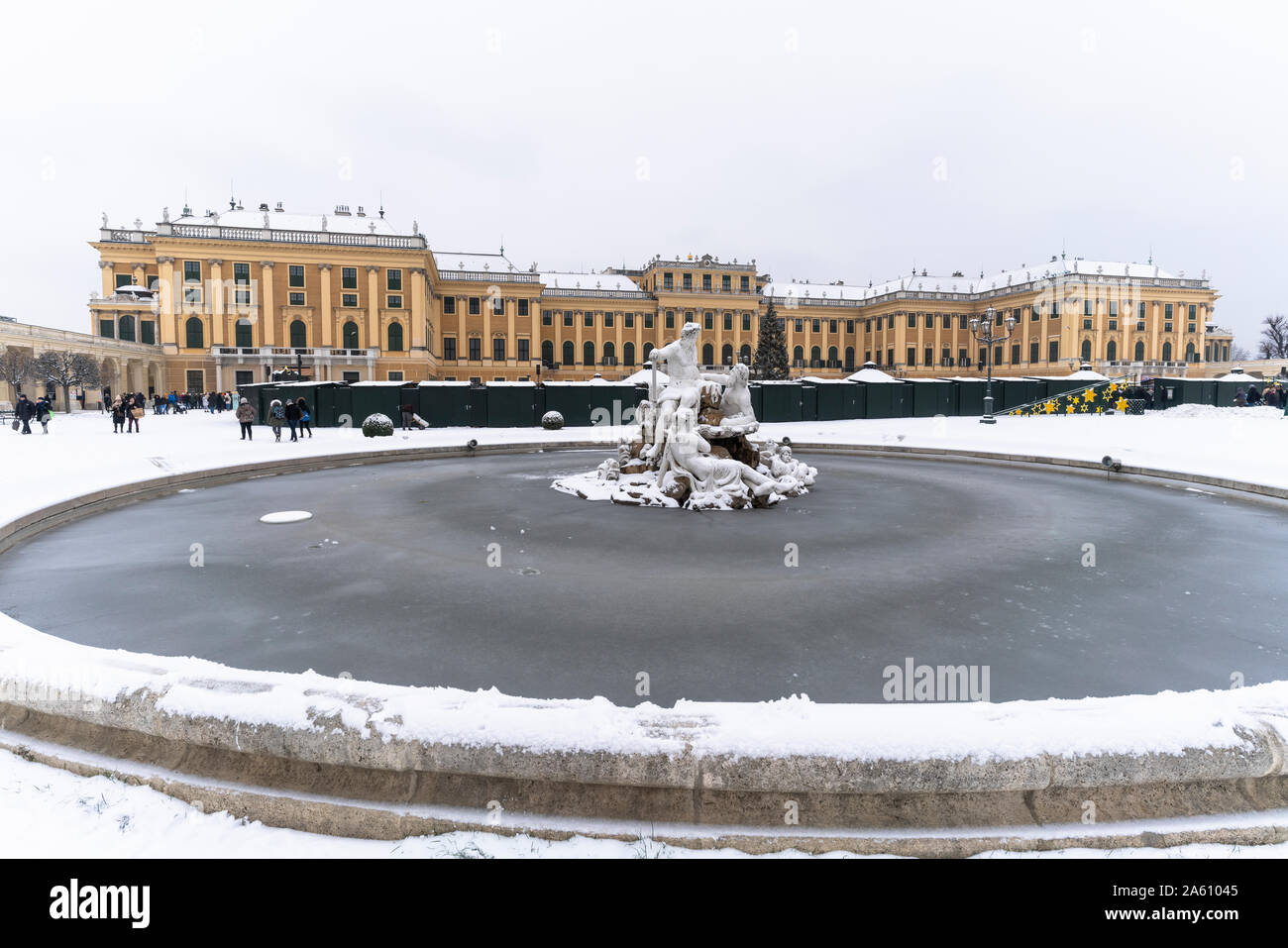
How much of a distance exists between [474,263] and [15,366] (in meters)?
44.9

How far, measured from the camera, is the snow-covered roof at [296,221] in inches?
2515

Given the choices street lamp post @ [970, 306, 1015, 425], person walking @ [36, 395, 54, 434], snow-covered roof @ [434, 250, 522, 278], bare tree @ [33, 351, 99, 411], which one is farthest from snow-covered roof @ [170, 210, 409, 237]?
street lamp post @ [970, 306, 1015, 425]

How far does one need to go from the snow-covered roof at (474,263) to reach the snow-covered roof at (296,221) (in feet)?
35.8

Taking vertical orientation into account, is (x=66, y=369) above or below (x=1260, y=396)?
above

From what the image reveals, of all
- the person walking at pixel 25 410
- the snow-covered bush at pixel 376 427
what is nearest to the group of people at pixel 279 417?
the snow-covered bush at pixel 376 427

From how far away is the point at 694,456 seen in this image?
1201cm

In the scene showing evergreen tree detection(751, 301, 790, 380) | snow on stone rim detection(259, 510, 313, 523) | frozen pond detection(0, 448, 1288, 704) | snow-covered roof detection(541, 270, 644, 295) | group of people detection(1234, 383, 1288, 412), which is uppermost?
snow-covered roof detection(541, 270, 644, 295)

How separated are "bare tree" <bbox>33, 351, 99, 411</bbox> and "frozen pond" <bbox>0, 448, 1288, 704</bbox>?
4402 cm

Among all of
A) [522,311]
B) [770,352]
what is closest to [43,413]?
[770,352]

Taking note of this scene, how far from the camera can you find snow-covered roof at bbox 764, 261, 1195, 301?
267ft

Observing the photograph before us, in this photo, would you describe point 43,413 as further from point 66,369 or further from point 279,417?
point 66,369

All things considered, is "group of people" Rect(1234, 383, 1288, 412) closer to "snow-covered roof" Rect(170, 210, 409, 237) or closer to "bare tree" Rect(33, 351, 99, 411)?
"snow-covered roof" Rect(170, 210, 409, 237)

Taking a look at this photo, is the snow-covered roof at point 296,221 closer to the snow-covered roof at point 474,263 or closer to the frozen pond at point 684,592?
the snow-covered roof at point 474,263

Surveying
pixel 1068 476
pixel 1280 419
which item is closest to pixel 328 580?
pixel 1068 476
